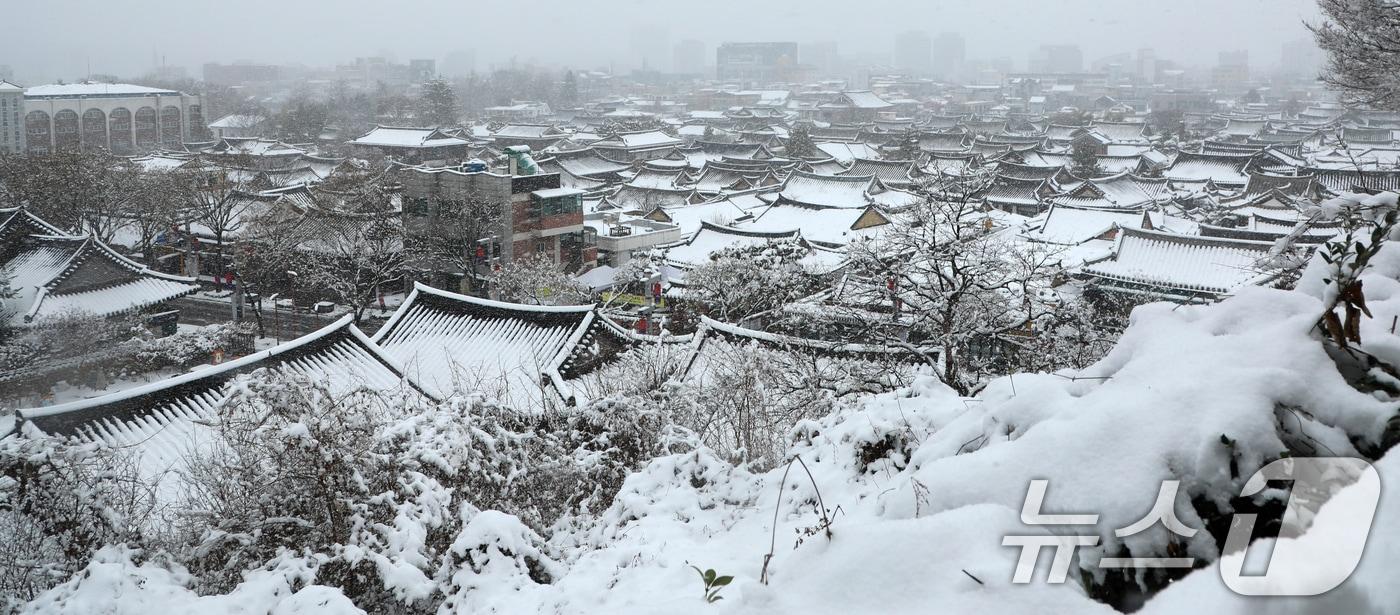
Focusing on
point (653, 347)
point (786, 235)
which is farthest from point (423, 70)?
point (653, 347)

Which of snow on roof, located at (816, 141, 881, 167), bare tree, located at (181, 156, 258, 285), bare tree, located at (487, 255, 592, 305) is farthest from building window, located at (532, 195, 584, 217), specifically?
snow on roof, located at (816, 141, 881, 167)

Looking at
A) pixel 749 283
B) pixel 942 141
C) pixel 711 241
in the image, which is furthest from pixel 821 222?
pixel 942 141

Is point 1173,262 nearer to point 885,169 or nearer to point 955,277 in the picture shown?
point 955,277

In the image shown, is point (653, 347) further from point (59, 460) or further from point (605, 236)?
point (605, 236)

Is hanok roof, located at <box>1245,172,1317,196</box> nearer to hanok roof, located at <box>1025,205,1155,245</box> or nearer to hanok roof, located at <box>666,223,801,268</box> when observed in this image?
hanok roof, located at <box>1025,205,1155,245</box>

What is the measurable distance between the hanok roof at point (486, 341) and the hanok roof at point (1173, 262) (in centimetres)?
1398

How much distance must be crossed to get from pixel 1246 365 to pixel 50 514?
258 inches

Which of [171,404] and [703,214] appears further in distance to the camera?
[703,214]

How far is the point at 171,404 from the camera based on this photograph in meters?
9.22

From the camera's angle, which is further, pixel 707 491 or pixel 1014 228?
pixel 1014 228

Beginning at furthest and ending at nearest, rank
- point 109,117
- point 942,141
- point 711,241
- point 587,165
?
point 942,141, point 109,117, point 587,165, point 711,241

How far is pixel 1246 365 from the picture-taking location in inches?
128

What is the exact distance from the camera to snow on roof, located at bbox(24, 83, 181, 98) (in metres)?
50.4

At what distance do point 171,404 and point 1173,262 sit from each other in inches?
820
